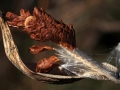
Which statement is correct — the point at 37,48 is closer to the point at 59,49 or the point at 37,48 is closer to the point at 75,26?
the point at 59,49

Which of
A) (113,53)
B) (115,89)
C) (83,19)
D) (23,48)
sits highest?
(83,19)

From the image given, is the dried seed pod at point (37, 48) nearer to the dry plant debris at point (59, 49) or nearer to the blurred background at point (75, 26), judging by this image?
the dry plant debris at point (59, 49)

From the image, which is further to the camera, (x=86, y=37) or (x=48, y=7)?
(x=86, y=37)

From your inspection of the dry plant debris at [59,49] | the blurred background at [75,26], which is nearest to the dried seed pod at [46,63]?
the dry plant debris at [59,49]

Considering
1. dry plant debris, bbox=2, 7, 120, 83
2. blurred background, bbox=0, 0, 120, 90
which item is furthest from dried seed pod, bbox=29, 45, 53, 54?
blurred background, bbox=0, 0, 120, 90

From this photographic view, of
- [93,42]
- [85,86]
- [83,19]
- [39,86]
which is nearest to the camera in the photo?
[39,86]

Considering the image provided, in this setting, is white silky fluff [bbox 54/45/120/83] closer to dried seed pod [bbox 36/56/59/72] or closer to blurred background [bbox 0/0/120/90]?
dried seed pod [bbox 36/56/59/72]

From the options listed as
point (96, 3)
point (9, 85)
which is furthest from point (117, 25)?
point (9, 85)

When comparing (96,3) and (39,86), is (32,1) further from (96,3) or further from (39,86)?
(39,86)
